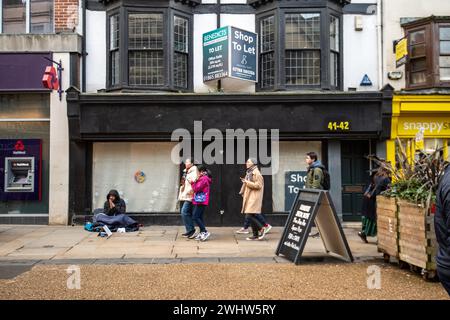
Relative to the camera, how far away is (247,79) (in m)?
11.9

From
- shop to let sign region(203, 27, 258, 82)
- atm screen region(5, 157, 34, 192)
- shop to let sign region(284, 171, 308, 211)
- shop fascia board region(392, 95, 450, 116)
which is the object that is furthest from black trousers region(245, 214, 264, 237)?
atm screen region(5, 157, 34, 192)

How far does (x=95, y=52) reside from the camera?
40.6 feet

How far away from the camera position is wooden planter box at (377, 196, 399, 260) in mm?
7098

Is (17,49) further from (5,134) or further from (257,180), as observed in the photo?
(257,180)

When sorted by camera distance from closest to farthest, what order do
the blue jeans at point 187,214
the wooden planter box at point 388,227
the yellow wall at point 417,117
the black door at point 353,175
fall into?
the wooden planter box at point 388,227 → the blue jeans at point 187,214 → the yellow wall at point 417,117 → the black door at point 353,175

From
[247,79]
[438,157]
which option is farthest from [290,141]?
[438,157]

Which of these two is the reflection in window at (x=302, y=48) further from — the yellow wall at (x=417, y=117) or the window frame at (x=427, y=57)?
the window frame at (x=427, y=57)

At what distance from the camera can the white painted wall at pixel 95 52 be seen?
12.3 metres

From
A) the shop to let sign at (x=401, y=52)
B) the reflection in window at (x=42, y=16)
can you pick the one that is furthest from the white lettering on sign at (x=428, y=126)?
the reflection in window at (x=42, y=16)

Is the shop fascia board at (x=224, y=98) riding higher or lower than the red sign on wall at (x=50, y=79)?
lower

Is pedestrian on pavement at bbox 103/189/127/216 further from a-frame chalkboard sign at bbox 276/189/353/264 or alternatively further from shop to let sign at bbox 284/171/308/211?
a-frame chalkboard sign at bbox 276/189/353/264

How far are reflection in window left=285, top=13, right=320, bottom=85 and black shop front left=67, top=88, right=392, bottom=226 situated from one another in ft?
2.29

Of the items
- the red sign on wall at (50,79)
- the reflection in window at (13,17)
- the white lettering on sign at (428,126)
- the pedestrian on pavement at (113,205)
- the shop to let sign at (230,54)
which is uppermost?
the reflection in window at (13,17)

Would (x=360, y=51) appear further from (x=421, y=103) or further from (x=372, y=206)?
(x=372, y=206)
